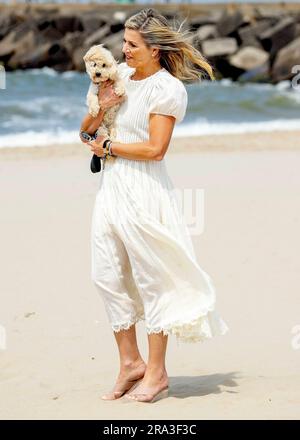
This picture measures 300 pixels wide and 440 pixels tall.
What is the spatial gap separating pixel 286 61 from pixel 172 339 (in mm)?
29670

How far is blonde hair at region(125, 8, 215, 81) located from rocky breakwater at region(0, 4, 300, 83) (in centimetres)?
2939

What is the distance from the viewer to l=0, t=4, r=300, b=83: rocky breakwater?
1442 inches

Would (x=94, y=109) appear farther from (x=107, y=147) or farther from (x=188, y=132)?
(x=188, y=132)

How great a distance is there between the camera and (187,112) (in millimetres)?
22531

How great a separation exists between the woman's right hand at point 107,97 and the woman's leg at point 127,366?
1.04 metres

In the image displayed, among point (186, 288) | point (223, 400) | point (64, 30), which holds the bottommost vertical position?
point (64, 30)

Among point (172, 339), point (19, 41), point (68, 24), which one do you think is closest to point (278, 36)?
point (68, 24)

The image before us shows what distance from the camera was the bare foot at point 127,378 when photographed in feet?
16.9

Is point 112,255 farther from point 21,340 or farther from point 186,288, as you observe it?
point 21,340

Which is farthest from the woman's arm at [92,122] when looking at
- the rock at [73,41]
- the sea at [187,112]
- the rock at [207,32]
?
the rock at [73,41]

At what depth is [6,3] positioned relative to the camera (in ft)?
154

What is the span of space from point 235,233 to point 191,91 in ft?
66.4

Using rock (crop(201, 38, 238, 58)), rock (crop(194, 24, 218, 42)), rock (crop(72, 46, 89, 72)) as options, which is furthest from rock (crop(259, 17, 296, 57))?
rock (crop(72, 46, 89, 72))

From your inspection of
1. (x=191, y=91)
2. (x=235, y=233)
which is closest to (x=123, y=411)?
(x=235, y=233)
